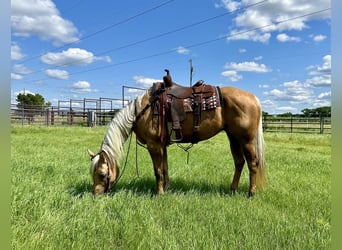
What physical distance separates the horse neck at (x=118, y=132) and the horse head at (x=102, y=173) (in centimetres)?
10

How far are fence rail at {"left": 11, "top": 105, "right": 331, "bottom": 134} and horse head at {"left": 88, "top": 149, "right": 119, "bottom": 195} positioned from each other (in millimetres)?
19095

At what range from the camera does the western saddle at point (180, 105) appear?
410 centimetres

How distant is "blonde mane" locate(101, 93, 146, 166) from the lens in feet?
12.9

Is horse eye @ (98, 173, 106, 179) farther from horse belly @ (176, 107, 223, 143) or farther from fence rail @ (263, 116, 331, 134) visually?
fence rail @ (263, 116, 331, 134)

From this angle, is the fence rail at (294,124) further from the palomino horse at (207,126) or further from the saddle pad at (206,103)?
the saddle pad at (206,103)

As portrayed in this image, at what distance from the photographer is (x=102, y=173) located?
3.80m

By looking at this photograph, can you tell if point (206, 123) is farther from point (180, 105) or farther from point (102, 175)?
point (102, 175)

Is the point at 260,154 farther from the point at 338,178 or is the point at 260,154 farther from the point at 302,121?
the point at 302,121

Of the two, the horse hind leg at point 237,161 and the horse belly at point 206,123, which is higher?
the horse belly at point 206,123

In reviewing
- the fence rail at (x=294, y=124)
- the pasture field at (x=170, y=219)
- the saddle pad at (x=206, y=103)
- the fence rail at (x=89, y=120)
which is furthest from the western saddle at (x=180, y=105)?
the fence rail at (x=294, y=124)

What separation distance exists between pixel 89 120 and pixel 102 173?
19.5 meters

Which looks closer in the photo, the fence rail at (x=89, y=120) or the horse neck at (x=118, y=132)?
the horse neck at (x=118, y=132)

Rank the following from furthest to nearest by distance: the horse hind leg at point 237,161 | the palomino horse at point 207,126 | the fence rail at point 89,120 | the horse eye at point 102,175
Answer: the fence rail at point 89,120
the horse hind leg at point 237,161
the palomino horse at point 207,126
the horse eye at point 102,175

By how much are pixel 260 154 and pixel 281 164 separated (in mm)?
2733
